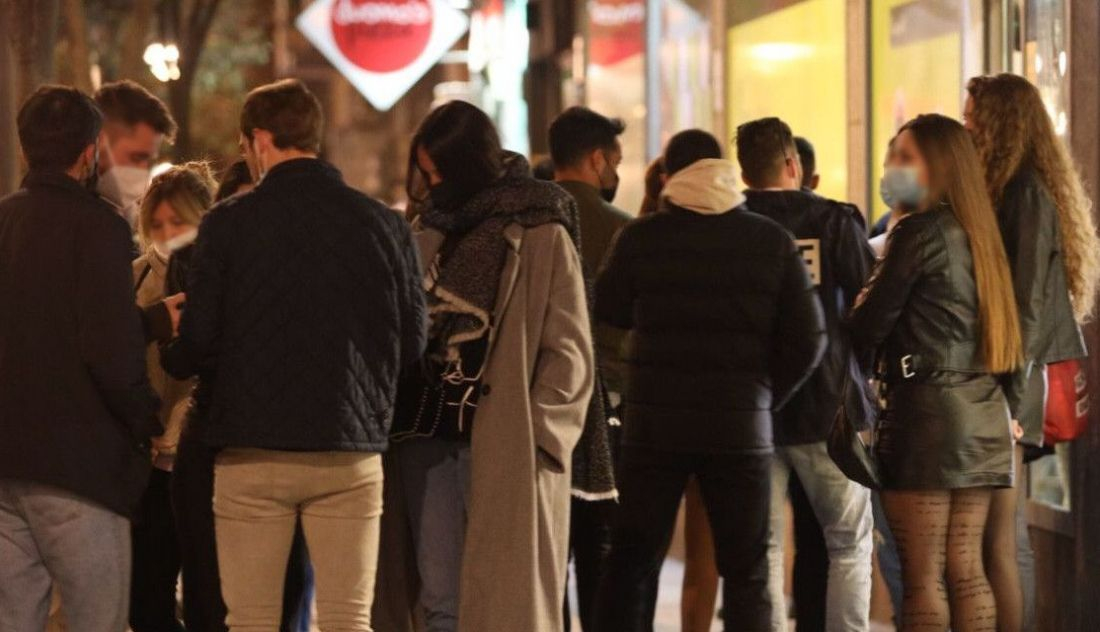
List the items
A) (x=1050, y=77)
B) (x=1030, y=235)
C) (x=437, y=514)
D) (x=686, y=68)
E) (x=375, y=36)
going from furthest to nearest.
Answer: (x=375, y=36) < (x=686, y=68) < (x=1050, y=77) < (x=1030, y=235) < (x=437, y=514)

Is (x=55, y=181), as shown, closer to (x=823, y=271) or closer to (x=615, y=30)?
(x=823, y=271)

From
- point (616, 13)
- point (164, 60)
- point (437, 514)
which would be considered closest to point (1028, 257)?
point (437, 514)

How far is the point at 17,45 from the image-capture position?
9398 mm

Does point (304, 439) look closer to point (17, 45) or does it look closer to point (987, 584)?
point (987, 584)

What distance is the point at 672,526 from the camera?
21.7ft

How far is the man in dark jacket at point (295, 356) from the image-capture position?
18.1ft

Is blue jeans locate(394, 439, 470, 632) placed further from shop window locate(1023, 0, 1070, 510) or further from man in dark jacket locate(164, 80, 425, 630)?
shop window locate(1023, 0, 1070, 510)

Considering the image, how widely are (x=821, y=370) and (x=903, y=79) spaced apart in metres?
3.02

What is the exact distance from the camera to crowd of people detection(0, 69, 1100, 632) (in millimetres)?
5504

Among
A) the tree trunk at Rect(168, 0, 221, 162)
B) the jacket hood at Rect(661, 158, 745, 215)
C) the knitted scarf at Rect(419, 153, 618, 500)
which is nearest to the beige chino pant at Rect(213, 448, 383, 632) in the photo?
the knitted scarf at Rect(419, 153, 618, 500)

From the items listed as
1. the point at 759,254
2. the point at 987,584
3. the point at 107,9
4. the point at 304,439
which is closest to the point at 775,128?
the point at 759,254

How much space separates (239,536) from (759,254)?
1953 mm

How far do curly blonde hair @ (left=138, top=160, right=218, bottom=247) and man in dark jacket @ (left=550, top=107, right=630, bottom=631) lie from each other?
1.42m

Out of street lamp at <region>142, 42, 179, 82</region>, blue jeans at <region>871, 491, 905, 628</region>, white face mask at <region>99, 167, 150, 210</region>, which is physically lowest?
blue jeans at <region>871, 491, 905, 628</region>
